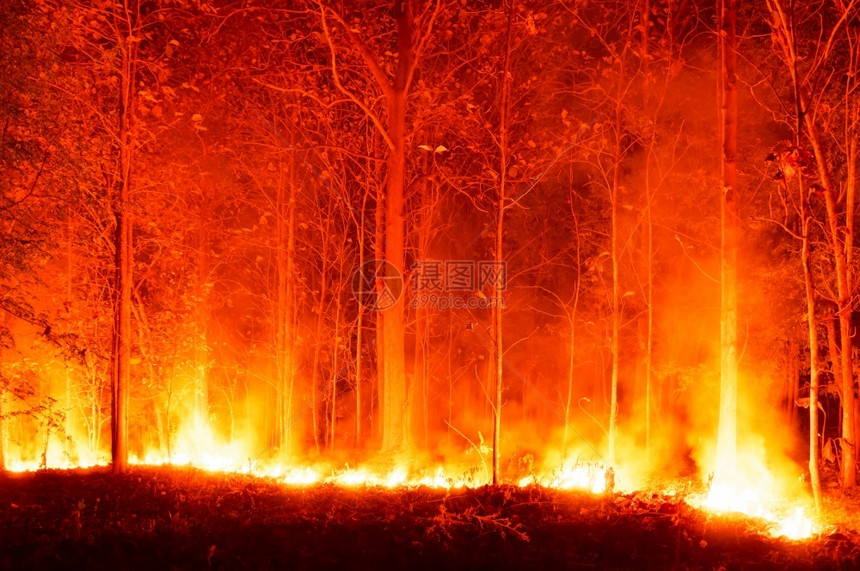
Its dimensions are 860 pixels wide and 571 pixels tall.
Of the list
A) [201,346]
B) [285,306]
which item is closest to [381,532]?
[201,346]

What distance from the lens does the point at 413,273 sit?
1588 centimetres

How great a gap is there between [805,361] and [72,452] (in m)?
16.6

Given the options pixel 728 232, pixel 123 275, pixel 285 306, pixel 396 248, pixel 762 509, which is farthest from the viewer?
pixel 285 306

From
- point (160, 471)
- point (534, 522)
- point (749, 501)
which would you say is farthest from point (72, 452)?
point (749, 501)

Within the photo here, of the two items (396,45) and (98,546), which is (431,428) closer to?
(396,45)

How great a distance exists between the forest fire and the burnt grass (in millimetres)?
51

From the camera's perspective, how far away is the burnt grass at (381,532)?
24.6 feet

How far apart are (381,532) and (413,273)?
8.27 metres

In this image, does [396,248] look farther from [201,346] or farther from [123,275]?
[201,346]

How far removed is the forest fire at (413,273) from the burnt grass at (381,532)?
51 mm

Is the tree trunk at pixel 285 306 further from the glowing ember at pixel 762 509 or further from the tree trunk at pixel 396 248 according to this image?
the glowing ember at pixel 762 509

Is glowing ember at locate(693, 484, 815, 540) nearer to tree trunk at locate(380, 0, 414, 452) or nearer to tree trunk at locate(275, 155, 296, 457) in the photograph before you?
tree trunk at locate(380, 0, 414, 452)

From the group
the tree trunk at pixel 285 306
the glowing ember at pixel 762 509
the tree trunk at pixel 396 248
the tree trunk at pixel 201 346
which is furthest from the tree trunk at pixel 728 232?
the tree trunk at pixel 201 346

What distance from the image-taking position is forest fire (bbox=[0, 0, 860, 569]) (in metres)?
8.98
